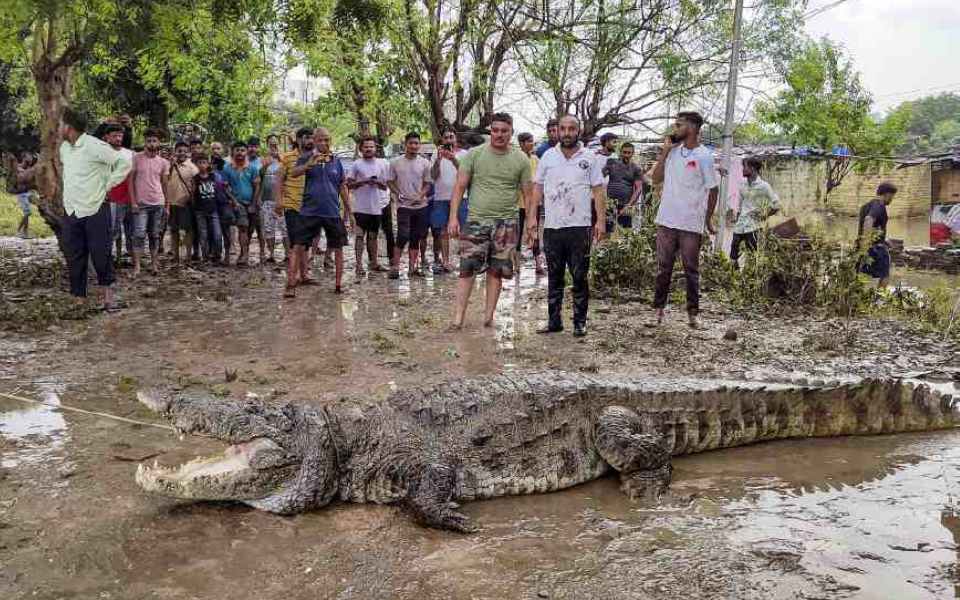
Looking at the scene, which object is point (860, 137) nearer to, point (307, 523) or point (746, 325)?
point (746, 325)

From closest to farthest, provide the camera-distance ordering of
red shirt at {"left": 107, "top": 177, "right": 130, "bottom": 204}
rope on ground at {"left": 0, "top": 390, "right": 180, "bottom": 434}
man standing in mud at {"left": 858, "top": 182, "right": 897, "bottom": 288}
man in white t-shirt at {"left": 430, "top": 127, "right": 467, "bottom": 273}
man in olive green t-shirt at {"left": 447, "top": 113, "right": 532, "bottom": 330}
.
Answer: rope on ground at {"left": 0, "top": 390, "right": 180, "bottom": 434} < man in olive green t-shirt at {"left": 447, "top": 113, "right": 532, "bottom": 330} < man standing in mud at {"left": 858, "top": 182, "right": 897, "bottom": 288} < red shirt at {"left": 107, "top": 177, "right": 130, "bottom": 204} < man in white t-shirt at {"left": 430, "top": 127, "right": 467, "bottom": 273}

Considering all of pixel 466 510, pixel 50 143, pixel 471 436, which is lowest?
pixel 466 510

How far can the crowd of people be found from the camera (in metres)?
6.71

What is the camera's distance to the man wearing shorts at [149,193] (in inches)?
383

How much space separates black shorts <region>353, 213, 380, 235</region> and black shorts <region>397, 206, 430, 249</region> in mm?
482

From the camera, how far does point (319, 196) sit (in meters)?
8.40

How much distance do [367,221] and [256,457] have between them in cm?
731

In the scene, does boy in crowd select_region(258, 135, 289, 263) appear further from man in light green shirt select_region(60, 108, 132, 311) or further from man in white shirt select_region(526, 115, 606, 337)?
man in white shirt select_region(526, 115, 606, 337)

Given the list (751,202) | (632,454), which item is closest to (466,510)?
(632,454)

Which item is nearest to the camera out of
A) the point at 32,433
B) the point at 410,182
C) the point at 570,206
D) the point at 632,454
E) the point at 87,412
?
the point at 632,454

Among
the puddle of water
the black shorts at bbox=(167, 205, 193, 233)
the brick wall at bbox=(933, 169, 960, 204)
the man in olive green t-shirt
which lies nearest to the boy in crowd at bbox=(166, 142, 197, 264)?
the black shorts at bbox=(167, 205, 193, 233)

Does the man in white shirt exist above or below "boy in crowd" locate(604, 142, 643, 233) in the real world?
below

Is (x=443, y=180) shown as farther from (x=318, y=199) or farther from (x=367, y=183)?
(x=318, y=199)

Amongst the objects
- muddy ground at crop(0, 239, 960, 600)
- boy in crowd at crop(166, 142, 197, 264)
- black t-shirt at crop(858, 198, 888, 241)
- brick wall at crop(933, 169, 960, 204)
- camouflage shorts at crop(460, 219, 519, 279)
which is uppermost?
brick wall at crop(933, 169, 960, 204)
